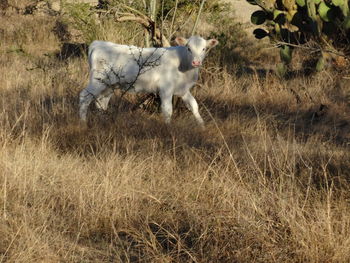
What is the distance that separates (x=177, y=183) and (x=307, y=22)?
17.3 feet

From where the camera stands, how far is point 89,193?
445 cm

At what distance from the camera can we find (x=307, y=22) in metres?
9.32

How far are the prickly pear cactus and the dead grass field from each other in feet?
3.14

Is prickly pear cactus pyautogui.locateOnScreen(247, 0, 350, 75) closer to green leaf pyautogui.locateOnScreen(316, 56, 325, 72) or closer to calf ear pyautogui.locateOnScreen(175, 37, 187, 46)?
green leaf pyautogui.locateOnScreen(316, 56, 325, 72)

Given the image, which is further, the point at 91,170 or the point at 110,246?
the point at 91,170

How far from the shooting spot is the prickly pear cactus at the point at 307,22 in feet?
28.8

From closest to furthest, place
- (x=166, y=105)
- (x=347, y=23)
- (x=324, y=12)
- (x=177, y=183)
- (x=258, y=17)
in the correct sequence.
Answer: (x=177, y=183) < (x=166, y=105) < (x=347, y=23) < (x=324, y=12) < (x=258, y=17)

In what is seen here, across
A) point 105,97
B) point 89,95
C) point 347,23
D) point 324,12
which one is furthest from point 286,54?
point 89,95

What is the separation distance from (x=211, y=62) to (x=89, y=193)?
578cm

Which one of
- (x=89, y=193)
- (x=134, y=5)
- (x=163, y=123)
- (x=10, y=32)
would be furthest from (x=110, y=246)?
(x=10, y=32)

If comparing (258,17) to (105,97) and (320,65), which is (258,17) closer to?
(320,65)

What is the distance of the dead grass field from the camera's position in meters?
3.58

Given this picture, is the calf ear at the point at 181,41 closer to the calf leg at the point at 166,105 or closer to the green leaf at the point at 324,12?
the calf leg at the point at 166,105

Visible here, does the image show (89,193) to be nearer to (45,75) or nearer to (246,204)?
(246,204)
